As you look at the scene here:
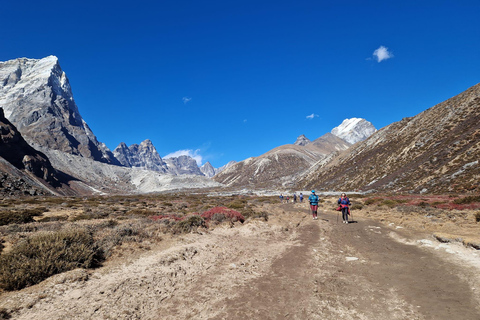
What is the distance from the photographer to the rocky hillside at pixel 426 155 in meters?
41.5

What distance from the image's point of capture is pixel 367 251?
34.9ft

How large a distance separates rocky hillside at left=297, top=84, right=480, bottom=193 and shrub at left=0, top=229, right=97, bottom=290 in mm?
42920

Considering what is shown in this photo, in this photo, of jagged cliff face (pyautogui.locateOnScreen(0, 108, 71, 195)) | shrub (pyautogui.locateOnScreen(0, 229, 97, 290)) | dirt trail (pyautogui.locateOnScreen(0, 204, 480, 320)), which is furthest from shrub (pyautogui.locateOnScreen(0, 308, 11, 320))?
jagged cliff face (pyautogui.locateOnScreen(0, 108, 71, 195))

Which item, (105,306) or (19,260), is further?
(19,260)

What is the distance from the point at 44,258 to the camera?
6922mm

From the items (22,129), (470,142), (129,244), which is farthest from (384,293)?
(22,129)

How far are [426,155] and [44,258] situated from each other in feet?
231

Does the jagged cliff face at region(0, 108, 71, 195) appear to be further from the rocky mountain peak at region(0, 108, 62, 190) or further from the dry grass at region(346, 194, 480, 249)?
the dry grass at region(346, 194, 480, 249)

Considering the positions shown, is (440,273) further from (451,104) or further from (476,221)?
(451,104)

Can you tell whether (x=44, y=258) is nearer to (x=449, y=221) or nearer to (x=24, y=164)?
(x=449, y=221)

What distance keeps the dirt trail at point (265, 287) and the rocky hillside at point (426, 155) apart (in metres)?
34.3

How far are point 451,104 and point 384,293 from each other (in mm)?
89542

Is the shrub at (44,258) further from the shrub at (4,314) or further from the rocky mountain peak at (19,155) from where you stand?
the rocky mountain peak at (19,155)

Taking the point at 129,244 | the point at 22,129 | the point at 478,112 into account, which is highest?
the point at 22,129
